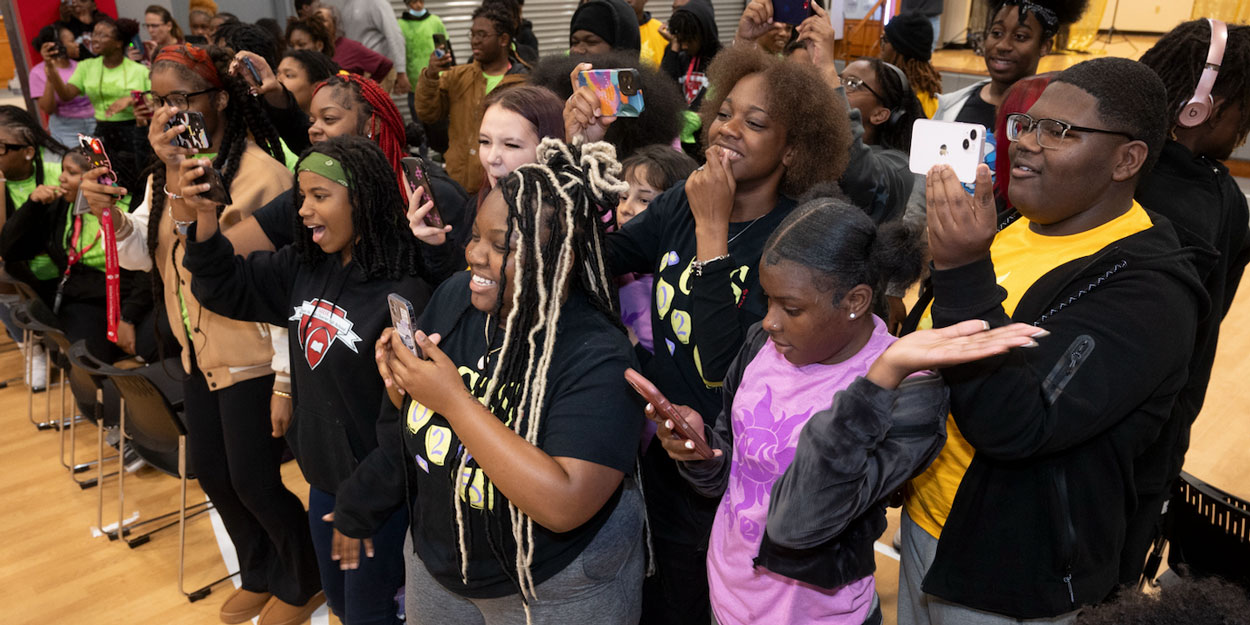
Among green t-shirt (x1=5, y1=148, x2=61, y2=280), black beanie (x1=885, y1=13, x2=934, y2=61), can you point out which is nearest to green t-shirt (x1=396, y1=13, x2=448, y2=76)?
green t-shirt (x1=5, y1=148, x2=61, y2=280)

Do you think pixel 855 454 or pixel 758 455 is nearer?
pixel 855 454

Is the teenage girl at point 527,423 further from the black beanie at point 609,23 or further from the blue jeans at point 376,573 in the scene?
the black beanie at point 609,23

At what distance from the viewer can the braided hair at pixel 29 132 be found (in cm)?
426

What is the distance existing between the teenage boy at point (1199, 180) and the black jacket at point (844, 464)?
63cm

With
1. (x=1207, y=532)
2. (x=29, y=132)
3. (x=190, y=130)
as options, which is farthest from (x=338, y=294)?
(x=29, y=132)

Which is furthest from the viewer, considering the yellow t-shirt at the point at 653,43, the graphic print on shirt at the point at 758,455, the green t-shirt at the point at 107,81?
the green t-shirt at the point at 107,81

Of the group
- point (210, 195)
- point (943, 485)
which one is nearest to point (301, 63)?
point (210, 195)

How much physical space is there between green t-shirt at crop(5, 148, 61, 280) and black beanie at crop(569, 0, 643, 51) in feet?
9.27

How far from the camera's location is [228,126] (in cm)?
289

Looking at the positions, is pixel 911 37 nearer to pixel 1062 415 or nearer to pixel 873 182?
pixel 873 182

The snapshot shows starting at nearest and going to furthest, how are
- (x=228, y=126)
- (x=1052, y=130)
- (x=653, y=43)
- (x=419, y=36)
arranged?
(x=1052, y=130) → (x=228, y=126) → (x=653, y=43) → (x=419, y=36)

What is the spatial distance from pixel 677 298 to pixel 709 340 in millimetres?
159

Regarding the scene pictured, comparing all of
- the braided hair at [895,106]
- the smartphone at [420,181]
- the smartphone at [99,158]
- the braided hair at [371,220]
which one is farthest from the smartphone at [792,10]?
the smartphone at [99,158]

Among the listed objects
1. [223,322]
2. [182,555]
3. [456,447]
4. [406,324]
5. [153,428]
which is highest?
[406,324]
